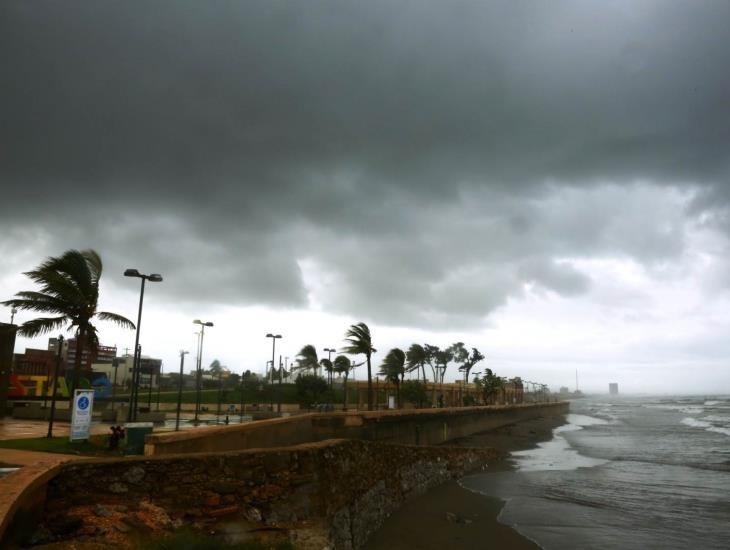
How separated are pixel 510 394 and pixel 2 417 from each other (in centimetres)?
9278

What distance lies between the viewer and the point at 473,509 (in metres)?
17.0

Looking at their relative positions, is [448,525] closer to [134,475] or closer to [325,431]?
[325,431]

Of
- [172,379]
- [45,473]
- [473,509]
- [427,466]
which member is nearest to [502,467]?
[427,466]

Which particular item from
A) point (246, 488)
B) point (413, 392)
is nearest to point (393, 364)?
point (413, 392)

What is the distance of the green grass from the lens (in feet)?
49.3

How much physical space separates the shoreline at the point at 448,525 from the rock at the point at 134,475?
6.33 m

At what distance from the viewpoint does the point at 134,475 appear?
8227 mm

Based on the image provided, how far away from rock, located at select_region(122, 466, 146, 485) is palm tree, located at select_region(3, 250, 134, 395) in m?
14.4

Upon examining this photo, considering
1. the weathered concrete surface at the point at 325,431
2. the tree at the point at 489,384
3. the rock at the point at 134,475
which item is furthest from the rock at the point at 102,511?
the tree at the point at 489,384


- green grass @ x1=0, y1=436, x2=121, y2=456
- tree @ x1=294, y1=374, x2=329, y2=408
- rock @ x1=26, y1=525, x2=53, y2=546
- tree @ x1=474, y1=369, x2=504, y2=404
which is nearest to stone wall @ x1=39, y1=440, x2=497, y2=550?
rock @ x1=26, y1=525, x2=53, y2=546

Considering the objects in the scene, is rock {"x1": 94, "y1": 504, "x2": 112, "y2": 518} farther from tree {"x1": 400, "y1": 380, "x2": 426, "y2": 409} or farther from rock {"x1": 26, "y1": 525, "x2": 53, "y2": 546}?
tree {"x1": 400, "y1": 380, "x2": 426, "y2": 409}

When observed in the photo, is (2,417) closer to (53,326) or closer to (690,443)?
(53,326)

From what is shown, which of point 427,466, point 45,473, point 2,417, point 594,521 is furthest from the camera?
point 2,417

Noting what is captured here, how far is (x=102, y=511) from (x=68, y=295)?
15.9 metres
